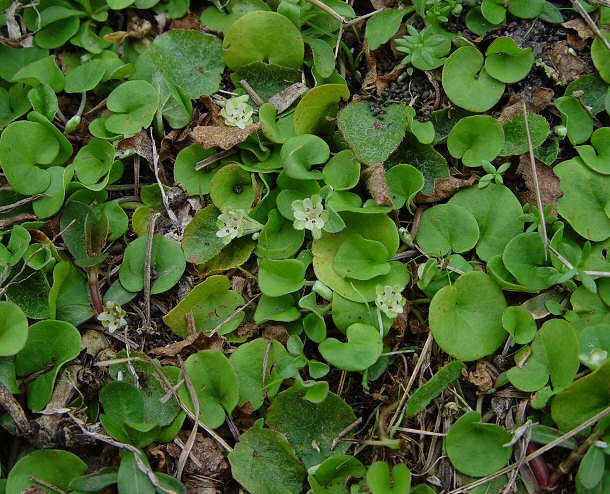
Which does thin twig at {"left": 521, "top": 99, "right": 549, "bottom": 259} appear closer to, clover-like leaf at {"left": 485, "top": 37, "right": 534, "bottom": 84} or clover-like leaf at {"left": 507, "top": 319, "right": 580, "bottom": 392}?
clover-like leaf at {"left": 485, "top": 37, "right": 534, "bottom": 84}

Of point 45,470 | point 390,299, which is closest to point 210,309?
point 390,299

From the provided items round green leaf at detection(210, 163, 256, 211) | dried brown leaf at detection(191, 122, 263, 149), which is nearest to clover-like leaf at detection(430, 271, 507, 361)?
round green leaf at detection(210, 163, 256, 211)

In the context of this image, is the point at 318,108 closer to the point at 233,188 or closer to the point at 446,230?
the point at 233,188

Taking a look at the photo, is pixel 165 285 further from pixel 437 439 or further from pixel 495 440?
pixel 495 440

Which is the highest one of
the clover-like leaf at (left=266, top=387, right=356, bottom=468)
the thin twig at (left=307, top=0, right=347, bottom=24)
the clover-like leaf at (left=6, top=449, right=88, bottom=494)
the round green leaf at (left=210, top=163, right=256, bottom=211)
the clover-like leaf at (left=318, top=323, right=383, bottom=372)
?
the thin twig at (left=307, top=0, right=347, bottom=24)

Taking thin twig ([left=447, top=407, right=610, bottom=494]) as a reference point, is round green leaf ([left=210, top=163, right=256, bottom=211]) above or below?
above

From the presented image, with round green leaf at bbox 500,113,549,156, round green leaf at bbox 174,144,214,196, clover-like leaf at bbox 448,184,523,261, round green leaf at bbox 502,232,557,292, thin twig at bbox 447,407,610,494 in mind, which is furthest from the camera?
round green leaf at bbox 174,144,214,196

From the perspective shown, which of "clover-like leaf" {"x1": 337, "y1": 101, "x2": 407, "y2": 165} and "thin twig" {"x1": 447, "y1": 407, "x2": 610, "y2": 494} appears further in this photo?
"clover-like leaf" {"x1": 337, "y1": 101, "x2": 407, "y2": 165}

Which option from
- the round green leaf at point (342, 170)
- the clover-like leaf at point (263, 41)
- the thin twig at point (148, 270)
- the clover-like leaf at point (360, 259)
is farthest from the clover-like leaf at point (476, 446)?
the clover-like leaf at point (263, 41)

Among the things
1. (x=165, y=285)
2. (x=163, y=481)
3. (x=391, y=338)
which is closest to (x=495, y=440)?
(x=391, y=338)

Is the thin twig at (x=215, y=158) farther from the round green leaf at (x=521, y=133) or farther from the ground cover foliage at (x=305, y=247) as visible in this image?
the round green leaf at (x=521, y=133)
